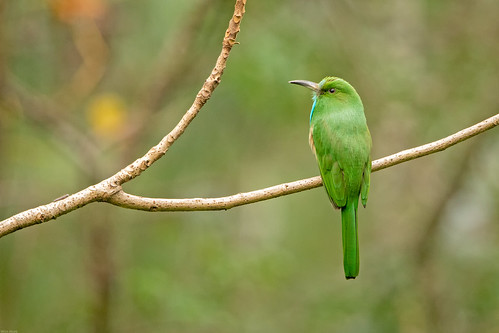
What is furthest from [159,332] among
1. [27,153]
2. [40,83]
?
[40,83]

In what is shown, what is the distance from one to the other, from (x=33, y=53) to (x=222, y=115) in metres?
1.72

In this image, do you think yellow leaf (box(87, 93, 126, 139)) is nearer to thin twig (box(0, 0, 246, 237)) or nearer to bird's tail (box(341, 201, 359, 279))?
bird's tail (box(341, 201, 359, 279))

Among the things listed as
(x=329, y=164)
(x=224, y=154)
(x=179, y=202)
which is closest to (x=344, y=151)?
(x=329, y=164)

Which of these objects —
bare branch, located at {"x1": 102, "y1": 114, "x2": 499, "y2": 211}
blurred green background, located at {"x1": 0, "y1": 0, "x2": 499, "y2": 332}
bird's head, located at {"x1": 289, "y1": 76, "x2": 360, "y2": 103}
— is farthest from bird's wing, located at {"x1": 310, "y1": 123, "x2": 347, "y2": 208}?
blurred green background, located at {"x1": 0, "y1": 0, "x2": 499, "y2": 332}

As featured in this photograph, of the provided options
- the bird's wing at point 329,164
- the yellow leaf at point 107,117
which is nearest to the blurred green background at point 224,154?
the yellow leaf at point 107,117

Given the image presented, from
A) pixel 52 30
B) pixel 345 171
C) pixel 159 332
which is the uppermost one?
pixel 52 30

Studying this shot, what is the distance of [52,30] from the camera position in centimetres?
615

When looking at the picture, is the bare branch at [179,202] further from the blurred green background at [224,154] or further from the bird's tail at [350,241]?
the blurred green background at [224,154]

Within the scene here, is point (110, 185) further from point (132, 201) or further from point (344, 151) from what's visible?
point (344, 151)

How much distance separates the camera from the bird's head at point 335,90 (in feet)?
13.6

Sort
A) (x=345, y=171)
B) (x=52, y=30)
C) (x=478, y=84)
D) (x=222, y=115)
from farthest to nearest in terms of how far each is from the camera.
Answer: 1. (x=222, y=115)
2. (x=52, y=30)
3. (x=478, y=84)
4. (x=345, y=171)

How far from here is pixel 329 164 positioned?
12.6 feet

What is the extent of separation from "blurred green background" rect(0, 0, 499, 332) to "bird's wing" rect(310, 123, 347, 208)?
1431mm

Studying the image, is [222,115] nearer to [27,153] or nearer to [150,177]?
[150,177]
